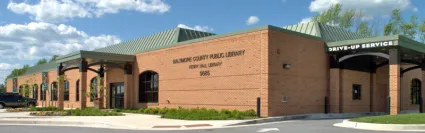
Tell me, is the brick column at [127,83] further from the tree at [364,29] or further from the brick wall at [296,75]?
the tree at [364,29]

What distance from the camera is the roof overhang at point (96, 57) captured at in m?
25.9

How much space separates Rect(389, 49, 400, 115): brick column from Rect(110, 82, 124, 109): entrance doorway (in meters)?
18.9

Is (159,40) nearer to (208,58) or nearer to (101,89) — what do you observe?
(101,89)

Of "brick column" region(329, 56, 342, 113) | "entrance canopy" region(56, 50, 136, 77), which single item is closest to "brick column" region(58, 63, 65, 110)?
"entrance canopy" region(56, 50, 136, 77)

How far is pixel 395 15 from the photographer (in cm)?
5038

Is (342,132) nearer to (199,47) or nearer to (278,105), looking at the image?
(278,105)

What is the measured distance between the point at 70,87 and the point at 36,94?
11.3m

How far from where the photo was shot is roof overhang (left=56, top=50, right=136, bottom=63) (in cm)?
2588

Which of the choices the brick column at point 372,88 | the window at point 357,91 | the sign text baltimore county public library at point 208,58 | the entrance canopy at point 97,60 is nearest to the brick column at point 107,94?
the entrance canopy at point 97,60

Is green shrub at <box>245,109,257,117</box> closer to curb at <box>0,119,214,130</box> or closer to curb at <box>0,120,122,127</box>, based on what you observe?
curb at <box>0,119,214,130</box>

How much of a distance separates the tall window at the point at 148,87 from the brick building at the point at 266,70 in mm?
66

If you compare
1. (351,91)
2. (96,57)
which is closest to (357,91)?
(351,91)

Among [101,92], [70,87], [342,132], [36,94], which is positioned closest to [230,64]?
[342,132]

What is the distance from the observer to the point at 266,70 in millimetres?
19062
